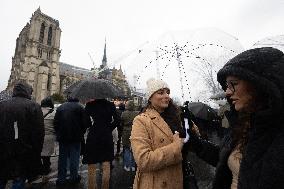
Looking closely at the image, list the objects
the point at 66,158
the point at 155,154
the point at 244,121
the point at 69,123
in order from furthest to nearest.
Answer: the point at 66,158 → the point at 69,123 → the point at 155,154 → the point at 244,121

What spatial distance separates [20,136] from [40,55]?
2946 inches

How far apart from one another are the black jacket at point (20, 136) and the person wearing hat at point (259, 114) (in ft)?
12.6

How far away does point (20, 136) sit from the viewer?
15.1 ft

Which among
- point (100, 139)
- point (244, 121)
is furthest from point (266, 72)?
point (100, 139)

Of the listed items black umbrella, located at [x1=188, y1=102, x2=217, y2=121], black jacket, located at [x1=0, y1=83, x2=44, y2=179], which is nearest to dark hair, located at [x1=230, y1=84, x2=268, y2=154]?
black jacket, located at [x1=0, y1=83, x2=44, y2=179]

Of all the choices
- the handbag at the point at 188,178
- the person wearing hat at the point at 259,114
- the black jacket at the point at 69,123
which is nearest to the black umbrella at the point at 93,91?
Answer: the black jacket at the point at 69,123

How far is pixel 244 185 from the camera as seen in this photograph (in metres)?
1.49

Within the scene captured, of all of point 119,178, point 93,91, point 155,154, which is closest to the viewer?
point 155,154

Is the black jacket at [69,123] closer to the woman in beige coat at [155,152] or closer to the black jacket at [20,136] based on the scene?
the black jacket at [20,136]

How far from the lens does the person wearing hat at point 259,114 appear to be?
138 centimetres

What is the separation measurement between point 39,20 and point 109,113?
7466cm

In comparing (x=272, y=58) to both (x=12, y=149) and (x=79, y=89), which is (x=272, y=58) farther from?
(x=79, y=89)

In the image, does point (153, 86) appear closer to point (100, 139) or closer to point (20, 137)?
point (100, 139)

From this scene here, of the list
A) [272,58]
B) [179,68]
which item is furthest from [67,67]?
[272,58]
